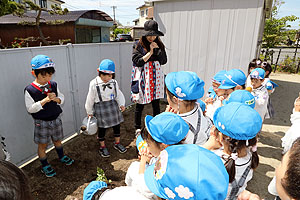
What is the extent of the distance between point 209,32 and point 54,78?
3884 mm

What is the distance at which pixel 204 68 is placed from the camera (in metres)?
5.39

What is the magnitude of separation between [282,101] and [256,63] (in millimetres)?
3791

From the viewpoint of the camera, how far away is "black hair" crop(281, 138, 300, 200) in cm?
90

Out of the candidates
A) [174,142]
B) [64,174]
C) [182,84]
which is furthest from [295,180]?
[64,174]

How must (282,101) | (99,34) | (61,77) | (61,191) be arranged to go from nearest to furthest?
(61,191) < (61,77) < (282,101) < (99,34)

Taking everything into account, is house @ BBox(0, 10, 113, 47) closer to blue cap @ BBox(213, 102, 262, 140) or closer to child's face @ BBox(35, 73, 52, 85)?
child's face @ BBox(35, 73, 52, 85)

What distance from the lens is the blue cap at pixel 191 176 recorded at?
904 mm

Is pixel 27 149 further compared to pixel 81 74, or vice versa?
pixel 81 74

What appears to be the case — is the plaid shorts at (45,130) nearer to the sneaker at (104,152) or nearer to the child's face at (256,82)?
the sneaker at (104,152)

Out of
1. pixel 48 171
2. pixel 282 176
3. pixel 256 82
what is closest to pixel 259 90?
pixel 256 82

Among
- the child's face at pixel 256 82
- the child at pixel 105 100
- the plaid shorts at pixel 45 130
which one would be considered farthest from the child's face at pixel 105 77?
the child's face at pixel 256 82

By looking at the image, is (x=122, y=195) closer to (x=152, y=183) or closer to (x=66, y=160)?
(x=152, y=183)

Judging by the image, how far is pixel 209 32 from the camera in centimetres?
512

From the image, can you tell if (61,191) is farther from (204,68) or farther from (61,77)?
(204,68)
